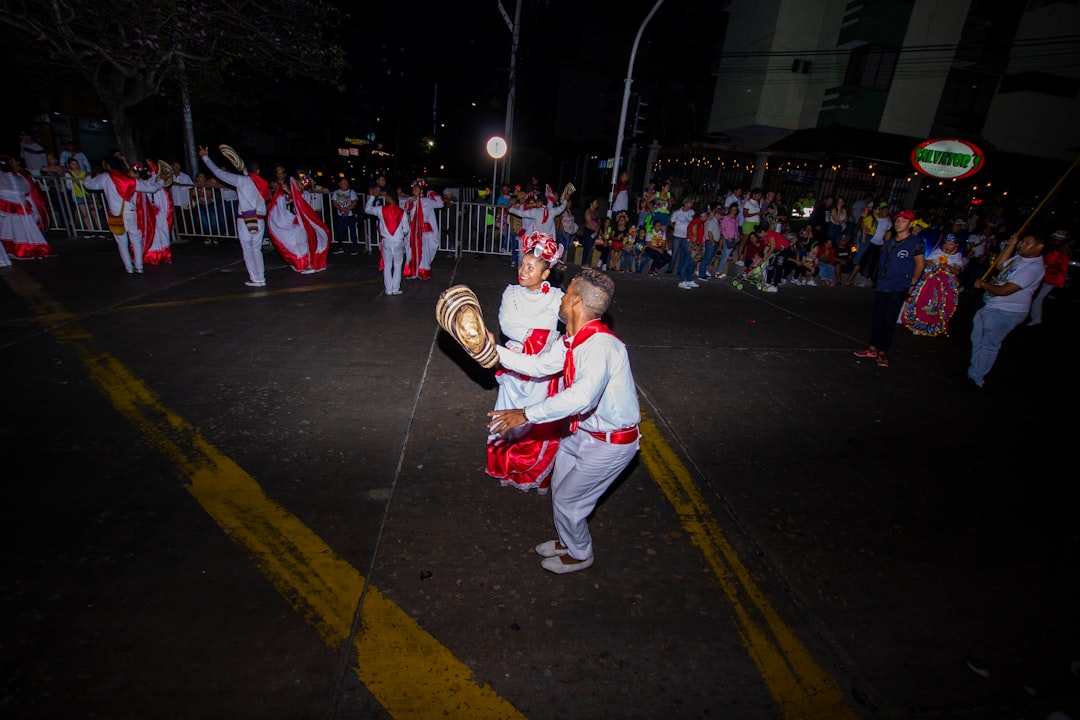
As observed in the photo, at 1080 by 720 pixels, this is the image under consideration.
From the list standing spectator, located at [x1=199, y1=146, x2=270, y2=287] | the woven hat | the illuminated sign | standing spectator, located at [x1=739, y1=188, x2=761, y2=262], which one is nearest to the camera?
the woven hat

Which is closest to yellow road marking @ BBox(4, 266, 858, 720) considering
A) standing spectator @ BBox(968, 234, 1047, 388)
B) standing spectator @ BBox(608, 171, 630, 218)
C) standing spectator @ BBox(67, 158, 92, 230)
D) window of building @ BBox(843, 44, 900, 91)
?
standing spectator @ BBox(968, 234, 1047, 388)

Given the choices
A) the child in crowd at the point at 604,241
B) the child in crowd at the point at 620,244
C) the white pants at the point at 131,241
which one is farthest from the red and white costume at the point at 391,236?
the child in crowd at the point at 620,244

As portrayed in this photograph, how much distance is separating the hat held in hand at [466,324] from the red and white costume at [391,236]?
571 cm

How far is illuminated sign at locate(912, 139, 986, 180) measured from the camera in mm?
12875

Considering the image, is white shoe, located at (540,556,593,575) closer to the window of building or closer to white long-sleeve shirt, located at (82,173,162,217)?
white long-sleeve shirt, located at (82,173,162,217)

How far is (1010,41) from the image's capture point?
2069 centimetres

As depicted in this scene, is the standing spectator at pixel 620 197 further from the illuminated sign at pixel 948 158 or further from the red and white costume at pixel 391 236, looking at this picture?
the illuminated sign at pixel 948 158

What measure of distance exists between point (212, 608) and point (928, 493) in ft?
16.5

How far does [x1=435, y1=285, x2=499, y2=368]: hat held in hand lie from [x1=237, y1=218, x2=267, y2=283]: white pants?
685 centimetres

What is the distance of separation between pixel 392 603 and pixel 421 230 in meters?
7.60

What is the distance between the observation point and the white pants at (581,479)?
2.65m

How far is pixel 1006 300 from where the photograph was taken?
569 centimetres

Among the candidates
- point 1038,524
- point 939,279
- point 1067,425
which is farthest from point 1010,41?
point 1038,524

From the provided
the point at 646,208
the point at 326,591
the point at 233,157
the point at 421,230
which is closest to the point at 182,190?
the point at 233,157
